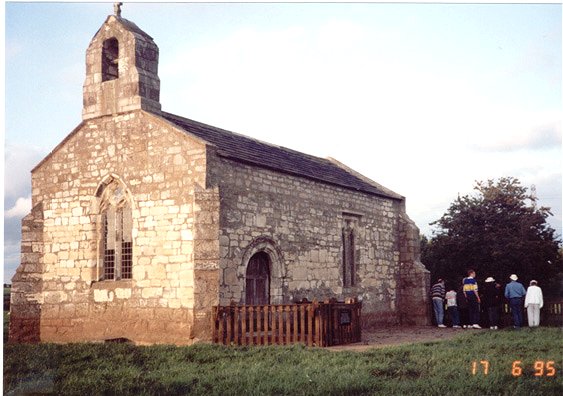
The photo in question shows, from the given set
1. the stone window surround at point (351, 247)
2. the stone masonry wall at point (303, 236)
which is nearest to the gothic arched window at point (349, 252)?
the stone window surround at point (351, 247)

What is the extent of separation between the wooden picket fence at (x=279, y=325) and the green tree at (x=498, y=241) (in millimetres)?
14415

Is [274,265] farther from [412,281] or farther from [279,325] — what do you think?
[412,281]

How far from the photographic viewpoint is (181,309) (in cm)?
1602

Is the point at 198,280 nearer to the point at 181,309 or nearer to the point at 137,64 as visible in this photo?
the point at 181,309

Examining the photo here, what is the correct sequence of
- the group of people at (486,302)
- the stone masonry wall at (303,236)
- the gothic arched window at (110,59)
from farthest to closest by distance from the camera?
1. the group of people at (486,302)
2. the gothic arched window at (110,59)
3. the stone masonry wall at (303,236)

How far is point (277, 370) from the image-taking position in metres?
10.8

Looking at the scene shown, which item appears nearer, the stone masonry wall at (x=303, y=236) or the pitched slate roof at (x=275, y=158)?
the stone masonry wall at (x=303, y=236)

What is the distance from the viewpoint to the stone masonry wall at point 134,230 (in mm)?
16328

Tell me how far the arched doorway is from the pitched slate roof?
2726 millimetres

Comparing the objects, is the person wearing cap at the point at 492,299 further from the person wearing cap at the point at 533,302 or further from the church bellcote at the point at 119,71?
the church bellcote at the point at 119,71

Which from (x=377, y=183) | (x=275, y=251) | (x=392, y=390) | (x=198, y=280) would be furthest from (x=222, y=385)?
(x=377, y=183)

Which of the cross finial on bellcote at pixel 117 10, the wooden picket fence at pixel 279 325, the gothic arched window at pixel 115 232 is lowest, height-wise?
the wooden picket fence at pixel 279 325

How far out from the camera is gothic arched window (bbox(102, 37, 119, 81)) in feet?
60.7

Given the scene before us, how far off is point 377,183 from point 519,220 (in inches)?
285
